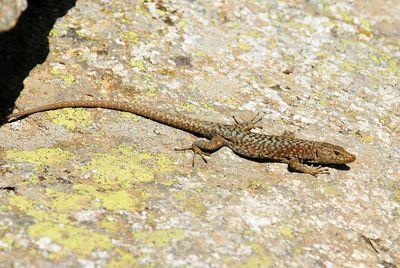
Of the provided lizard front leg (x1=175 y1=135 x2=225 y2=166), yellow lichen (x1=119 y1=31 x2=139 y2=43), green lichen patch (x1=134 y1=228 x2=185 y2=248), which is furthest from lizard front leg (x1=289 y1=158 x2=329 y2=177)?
yellow lichen (x1=119 y1=31 x2=139 y2=43)

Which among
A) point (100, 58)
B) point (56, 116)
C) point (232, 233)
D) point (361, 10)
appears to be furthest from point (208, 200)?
point (361, 10)

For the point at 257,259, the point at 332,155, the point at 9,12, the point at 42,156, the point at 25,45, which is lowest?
the point at 42,156

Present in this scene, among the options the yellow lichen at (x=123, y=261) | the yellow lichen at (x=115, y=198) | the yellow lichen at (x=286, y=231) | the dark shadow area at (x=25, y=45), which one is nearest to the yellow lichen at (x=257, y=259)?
the yellow lichen at (x=286, y=231)

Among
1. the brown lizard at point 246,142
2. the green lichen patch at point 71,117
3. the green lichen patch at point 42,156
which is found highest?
the brown lizard at point 246,142

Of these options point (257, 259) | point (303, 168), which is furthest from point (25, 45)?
point (257, 259)

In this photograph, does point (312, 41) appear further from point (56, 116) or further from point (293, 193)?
point (56, 116)

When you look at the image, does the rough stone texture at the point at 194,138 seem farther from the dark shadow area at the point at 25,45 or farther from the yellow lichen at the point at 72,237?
the dark shadow area at the point at 25,45

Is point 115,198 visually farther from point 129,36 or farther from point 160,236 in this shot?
point 129,36
